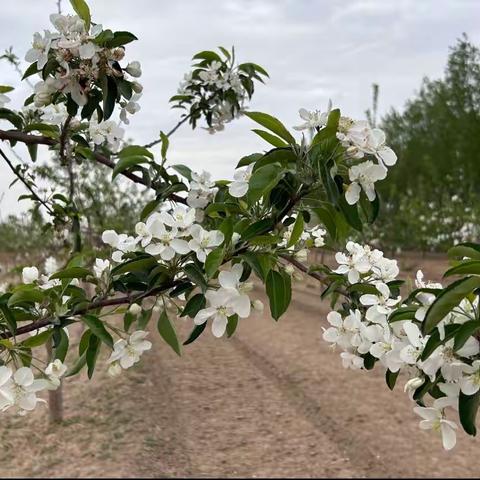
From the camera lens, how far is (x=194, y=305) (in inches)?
38.1

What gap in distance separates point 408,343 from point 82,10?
731 millimetres

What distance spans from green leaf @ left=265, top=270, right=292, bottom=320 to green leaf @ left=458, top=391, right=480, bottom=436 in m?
0.29

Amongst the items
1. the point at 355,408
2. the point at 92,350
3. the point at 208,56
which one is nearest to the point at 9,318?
the point at 92,350

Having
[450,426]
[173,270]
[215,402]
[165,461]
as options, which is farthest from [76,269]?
[215,402]

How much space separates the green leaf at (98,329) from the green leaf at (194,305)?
117 mm

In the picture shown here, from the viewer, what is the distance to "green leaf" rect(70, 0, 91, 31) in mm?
1048

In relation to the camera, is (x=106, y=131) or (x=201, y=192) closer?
(x=201, y=192)

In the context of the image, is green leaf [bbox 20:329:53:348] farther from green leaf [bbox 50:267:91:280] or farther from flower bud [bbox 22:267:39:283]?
flower bud [bbox 22:267:39:283]

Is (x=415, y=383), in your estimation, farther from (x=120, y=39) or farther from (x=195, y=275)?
(x=120, y=39)

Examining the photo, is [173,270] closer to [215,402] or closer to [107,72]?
[107,72]

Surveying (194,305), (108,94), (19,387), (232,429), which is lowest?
(232,429)

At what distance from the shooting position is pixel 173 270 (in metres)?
0.98

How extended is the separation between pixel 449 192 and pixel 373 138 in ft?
62.4

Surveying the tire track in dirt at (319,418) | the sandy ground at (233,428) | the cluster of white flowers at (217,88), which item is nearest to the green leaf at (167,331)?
the cluster of white flowers at (217,88)
